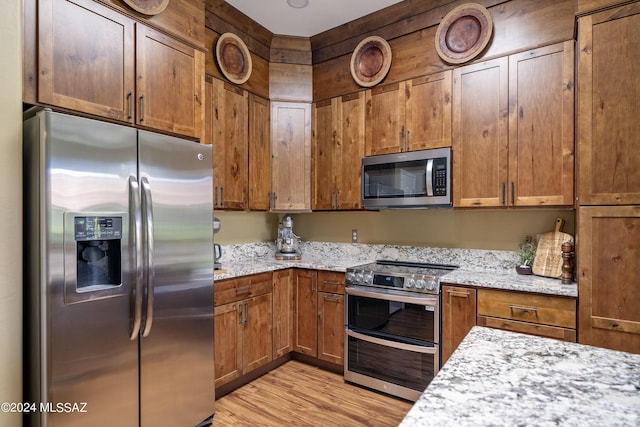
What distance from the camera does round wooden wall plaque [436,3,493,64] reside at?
2510 millimetres

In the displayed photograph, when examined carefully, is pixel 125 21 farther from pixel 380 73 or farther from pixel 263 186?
pixel 380 73

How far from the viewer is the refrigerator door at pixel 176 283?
185 centimetres

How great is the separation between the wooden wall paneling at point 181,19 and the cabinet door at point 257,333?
1.88m

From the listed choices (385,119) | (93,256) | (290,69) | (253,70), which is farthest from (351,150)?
(93,256)

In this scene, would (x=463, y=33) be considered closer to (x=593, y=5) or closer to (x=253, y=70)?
(x=593, y=5)

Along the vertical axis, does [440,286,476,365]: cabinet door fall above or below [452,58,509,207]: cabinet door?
below

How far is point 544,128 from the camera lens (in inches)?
90.9

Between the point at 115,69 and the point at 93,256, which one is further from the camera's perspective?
the point at 115,69

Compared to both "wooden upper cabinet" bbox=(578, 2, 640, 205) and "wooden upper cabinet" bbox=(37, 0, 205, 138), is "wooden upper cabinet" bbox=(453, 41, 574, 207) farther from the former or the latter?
"wooden upper cabinet" bbox=(37, 0, 205, 138)

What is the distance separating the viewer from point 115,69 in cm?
194

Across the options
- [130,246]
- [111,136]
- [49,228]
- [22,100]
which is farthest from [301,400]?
[22,100]

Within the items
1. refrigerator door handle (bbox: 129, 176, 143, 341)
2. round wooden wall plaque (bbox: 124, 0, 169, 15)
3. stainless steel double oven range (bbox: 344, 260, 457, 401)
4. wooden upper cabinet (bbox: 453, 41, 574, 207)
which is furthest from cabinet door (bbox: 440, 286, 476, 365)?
round wooden wall plaque (bbox: 124, 0, 169, 15)

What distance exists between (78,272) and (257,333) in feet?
4.84

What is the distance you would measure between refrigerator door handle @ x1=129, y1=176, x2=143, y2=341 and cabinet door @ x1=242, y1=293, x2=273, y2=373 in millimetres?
968
